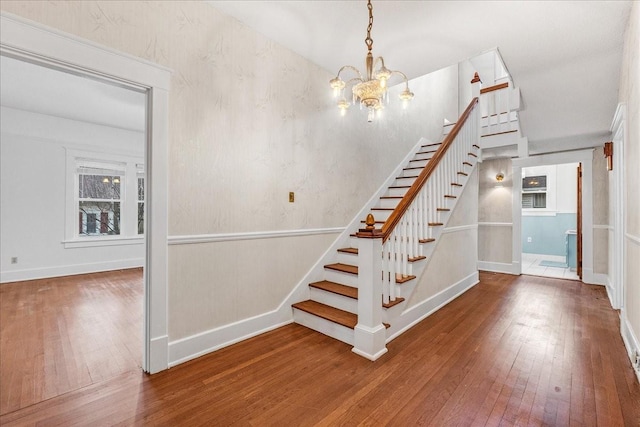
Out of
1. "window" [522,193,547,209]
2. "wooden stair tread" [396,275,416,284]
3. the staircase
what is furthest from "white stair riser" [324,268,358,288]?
"window" [522,193,547,209]

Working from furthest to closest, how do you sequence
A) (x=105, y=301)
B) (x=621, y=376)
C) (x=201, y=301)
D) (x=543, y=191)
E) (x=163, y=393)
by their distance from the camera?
(x=543, y=191) → (x=105, y=301) → (x=201, y=301) → (x=621, y=376) → (x=163, y=393)

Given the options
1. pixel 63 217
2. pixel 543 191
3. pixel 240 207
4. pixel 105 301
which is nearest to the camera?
pixel 240 207

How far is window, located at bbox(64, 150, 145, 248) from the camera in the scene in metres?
5.34

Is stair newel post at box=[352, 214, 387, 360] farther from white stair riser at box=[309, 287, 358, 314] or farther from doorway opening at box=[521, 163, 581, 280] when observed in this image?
doorway opening at box=[521, 163, 581, 280]

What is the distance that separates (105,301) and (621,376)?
17.4 ft

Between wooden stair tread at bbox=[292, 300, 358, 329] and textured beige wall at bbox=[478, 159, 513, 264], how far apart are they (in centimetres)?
431

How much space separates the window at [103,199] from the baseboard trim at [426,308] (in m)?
4.91

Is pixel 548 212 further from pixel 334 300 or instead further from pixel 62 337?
pixel 62 337

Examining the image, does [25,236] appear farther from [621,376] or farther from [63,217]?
[621,376]

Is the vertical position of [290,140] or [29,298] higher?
[290,140]

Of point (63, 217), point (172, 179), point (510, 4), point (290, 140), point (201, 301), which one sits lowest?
point (201, 301)

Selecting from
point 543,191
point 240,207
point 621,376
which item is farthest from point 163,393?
point 543,191

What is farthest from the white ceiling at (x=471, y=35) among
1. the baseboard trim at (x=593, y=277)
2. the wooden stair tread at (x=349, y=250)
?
the baseboard trim at (x=593, y=277)

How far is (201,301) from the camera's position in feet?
7.79
